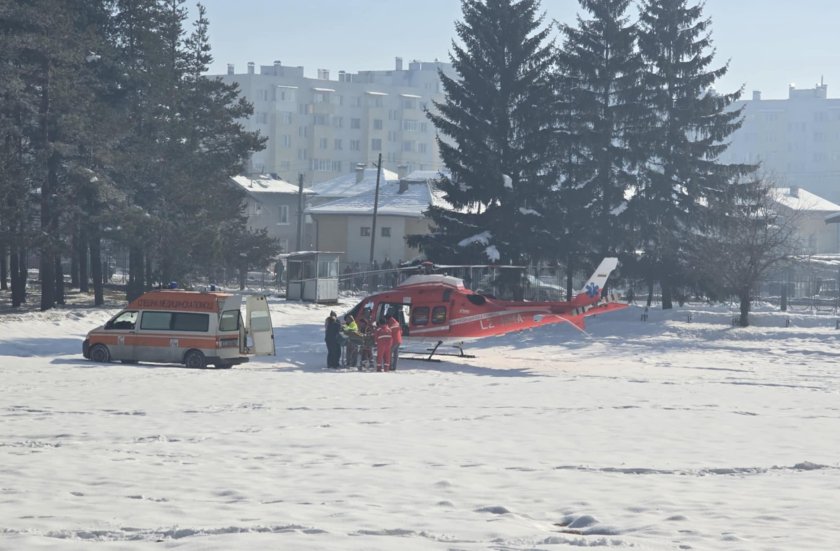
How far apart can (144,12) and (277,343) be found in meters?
18.7

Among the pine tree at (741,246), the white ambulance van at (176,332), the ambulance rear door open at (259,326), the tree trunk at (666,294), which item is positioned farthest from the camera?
the tree trunk at (666,294)

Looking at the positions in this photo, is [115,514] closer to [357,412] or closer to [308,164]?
[357,412]

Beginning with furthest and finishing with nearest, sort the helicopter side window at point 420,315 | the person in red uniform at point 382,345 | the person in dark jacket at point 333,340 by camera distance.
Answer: the helicopter side window at point 420,315 → the person in dark jacket at point 333,340 → the person in red uniform at point 382,345

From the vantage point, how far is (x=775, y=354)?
125 ft

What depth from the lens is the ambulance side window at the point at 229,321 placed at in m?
28.1

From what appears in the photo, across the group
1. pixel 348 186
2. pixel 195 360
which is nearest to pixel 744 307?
pixel 195 360

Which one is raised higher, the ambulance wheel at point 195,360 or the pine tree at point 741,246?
the pine tree at point 741,246

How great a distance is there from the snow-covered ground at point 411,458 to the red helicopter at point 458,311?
7.03 ft

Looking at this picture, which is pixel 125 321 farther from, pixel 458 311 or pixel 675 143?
pixel 675 143

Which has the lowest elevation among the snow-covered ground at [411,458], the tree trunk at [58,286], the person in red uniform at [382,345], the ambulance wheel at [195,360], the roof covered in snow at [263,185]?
the snow-covered ground at [411,458]

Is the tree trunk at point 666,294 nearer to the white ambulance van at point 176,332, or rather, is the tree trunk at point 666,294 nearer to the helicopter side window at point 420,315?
the helicopter side window at point 420,315

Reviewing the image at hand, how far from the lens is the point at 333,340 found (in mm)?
29469

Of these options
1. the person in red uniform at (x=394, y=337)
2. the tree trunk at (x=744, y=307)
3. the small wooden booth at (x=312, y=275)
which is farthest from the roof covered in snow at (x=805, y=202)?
the person in red uniform at (x=394, y=337)

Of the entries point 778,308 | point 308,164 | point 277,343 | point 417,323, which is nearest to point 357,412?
point 417,323
